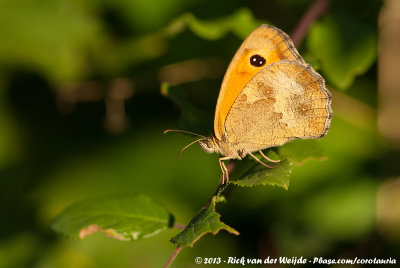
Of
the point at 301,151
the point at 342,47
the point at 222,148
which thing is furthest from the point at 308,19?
the point at 222,148

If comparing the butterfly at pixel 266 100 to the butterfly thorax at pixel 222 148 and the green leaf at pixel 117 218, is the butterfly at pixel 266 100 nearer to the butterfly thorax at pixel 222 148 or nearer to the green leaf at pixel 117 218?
the butterfly thorax at pixel 222 148

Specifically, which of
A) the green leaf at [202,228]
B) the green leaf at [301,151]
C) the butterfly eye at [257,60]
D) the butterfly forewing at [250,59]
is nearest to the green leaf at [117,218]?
the green leaf at [202,228]

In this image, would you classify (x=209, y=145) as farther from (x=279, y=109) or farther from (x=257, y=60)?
(x=257, y=60)

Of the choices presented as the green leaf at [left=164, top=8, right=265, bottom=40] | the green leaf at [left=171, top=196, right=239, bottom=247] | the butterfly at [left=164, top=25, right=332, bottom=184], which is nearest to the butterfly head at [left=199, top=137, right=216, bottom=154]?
the butterfly at [left=164, top=25, right=332, bottom=184]

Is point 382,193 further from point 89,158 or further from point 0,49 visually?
point 0,49

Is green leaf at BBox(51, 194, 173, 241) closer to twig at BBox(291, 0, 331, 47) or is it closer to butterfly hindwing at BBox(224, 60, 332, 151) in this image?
butterfly hindwing at BBox(224, 60, 332, 151)

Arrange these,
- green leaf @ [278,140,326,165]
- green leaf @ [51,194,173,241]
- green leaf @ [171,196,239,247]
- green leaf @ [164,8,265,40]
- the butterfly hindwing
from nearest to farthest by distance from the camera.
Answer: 1. green leaf @ [171,196,239,247]
2. green leaf @ [51,194,173,241]
3. green leaf @ [278,140,326,165]
4. the butterfly hindwing
5. green leaf @ [164,8,265,40]

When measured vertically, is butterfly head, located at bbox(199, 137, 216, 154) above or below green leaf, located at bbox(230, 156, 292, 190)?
below
